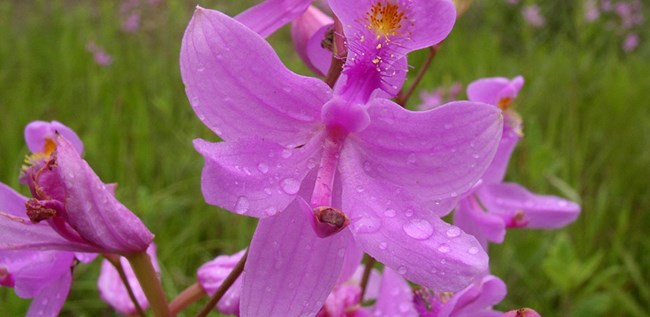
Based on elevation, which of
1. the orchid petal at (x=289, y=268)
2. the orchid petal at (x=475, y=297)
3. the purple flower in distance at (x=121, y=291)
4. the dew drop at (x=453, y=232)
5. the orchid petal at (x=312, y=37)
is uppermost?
the orchid petal at (x=312, y=37)

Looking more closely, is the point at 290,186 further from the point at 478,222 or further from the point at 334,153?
the point at 478,222

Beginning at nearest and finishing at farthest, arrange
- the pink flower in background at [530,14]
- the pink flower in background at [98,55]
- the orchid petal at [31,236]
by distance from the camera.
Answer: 1. the orchid petal at [31,236]
2. the pink flower in background at [530,14]
3. the pink flower in background at [98,55]

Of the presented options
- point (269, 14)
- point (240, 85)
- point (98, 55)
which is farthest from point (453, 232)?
point (98, 55)

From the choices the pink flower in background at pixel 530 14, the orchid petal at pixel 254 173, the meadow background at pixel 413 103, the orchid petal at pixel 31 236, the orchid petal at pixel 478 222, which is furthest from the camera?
the pink flower in background at pixel 530 14

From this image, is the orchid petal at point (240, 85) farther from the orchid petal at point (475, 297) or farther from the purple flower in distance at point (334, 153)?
the orchid petal at point (475, 297)

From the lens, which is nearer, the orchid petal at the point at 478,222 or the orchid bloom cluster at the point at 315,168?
the orchid bloom cluster at the point at 315,168

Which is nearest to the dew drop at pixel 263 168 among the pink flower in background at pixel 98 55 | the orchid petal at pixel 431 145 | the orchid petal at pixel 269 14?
the orchid petal at pixel 431 145
